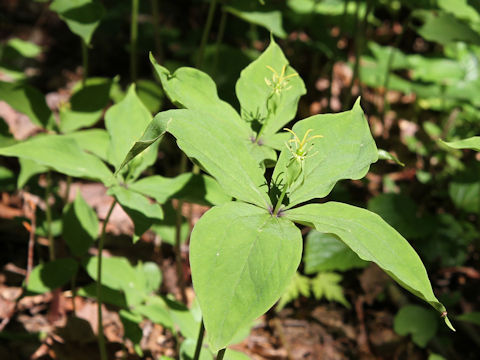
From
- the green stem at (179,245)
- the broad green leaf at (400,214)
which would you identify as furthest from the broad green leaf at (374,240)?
the broad green leaf at (400,214)

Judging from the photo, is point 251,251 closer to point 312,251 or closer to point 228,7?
point 312,251

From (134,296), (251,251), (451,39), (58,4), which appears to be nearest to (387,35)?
(451,39)

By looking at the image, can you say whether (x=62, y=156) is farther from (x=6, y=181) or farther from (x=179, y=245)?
(x=6, y=181)

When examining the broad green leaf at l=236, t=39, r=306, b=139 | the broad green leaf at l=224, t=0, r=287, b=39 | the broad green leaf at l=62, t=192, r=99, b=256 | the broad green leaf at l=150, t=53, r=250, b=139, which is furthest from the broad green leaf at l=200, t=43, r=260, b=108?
the broad green leaf at l=150, t=53, r=250, b=139

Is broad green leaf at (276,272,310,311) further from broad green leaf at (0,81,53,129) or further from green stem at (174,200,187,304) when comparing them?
broad green leaf at (0,81,53,129)

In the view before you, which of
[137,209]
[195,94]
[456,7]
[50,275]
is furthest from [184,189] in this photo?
[456,7]

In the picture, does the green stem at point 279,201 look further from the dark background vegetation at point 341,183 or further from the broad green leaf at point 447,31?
the broad green leaf at point 447,31
